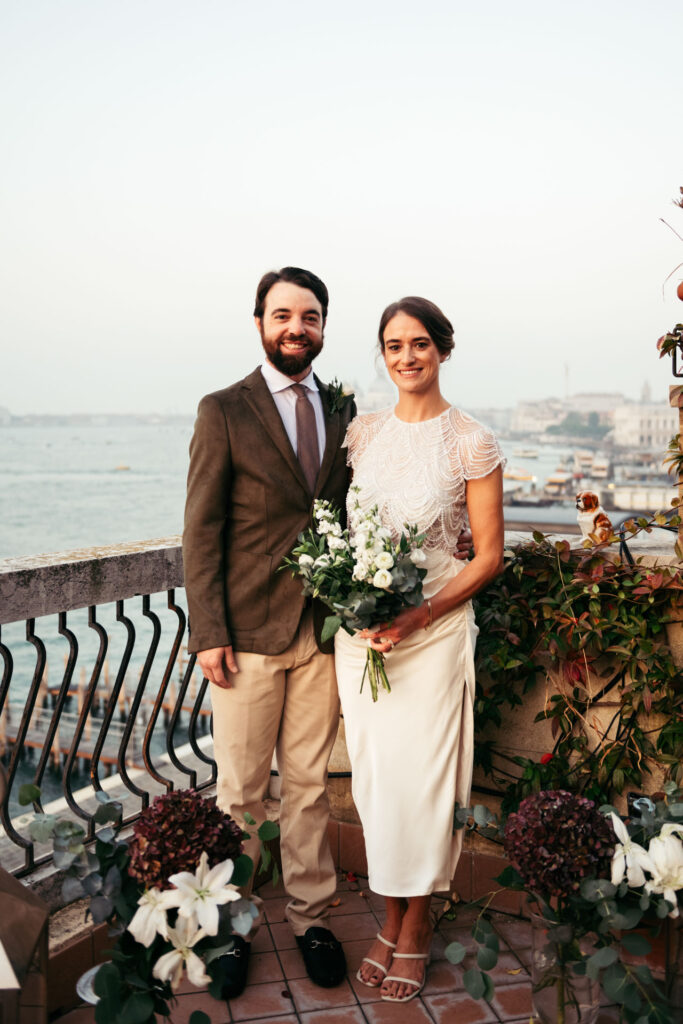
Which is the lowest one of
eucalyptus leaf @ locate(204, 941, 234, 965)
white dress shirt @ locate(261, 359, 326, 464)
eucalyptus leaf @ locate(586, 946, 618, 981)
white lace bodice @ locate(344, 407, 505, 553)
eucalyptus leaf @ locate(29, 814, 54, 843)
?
eucalyptus leaf @ locate(586, 946, 618, 981)

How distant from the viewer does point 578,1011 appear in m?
2.23

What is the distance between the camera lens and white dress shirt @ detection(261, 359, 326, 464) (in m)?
2.71

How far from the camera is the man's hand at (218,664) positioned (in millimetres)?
2588

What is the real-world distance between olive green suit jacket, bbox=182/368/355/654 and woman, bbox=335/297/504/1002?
22cm

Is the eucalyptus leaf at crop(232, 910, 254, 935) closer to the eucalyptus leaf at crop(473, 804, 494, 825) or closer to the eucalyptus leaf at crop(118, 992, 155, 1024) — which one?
the eucalyptus leaf at crop(118, 992, 155, 1024)

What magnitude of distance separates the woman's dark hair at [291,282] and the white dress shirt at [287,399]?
197mm

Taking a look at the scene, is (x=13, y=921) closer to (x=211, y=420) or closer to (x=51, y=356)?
(x=211, y=420)

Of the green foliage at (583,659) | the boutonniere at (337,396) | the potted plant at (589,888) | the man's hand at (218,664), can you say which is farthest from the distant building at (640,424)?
the potted plant at (589,888)

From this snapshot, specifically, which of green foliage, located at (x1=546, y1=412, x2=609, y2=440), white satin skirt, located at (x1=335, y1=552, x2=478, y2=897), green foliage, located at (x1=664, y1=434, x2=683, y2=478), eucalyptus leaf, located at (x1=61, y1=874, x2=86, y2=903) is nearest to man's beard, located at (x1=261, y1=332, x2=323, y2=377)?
white satin skirt, located at (x1=335, y1=552, x2=478, y2=897)

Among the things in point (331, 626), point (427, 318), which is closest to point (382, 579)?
point (331, 626)

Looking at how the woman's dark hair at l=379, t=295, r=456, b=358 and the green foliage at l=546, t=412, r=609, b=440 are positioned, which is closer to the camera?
the woman's dark hair at l=379, t=295, r=456, b=358

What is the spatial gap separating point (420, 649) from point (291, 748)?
23.9 inches

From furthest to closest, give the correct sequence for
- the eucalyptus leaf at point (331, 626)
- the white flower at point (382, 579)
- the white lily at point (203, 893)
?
the eucalyptus leaf at point (331, 626)
the white flower at point (382, 579)
the white lily at point (203, 893)

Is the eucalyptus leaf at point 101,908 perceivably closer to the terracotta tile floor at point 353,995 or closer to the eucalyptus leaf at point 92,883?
the eucalyptus leaf at point 92,883
